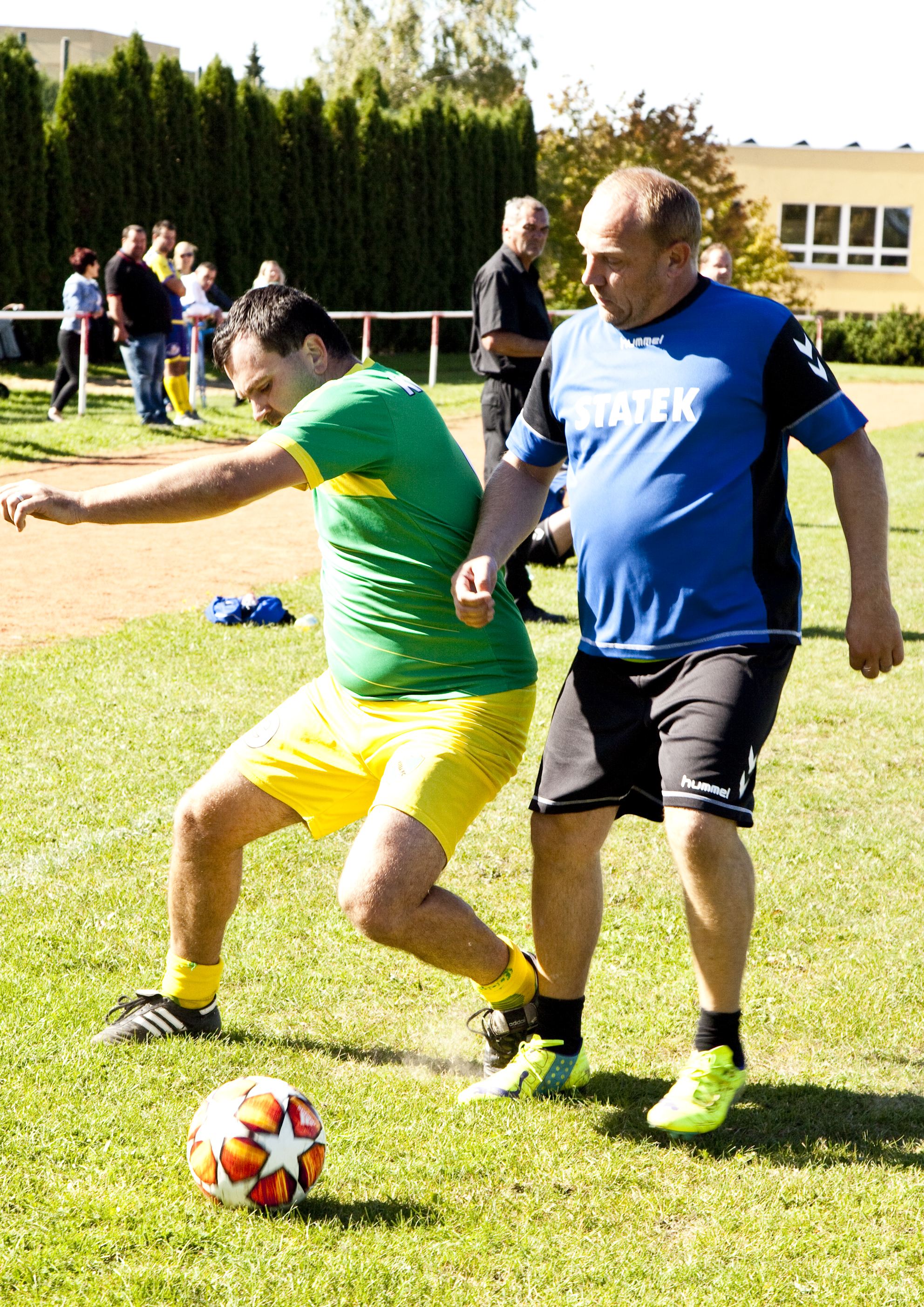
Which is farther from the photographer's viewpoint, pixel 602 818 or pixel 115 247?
pixel 115 247

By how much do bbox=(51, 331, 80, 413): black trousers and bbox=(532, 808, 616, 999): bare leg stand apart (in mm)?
14687

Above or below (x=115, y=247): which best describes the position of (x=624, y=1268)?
below

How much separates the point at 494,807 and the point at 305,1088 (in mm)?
2441

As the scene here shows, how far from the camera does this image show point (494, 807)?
595 cm

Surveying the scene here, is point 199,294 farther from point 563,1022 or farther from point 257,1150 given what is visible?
point 257,1150

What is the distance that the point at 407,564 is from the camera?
3607mm

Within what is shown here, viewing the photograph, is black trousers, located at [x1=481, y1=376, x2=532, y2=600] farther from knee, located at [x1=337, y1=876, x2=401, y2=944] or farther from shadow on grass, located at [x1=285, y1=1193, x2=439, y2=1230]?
shadow on grass, located at [x1=285, y1=1193, x2=439, y2=1230]

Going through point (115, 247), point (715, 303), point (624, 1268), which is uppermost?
point (115, 247)

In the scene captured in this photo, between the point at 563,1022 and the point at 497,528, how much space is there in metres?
1.31

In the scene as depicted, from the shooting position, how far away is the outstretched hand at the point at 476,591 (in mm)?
3359

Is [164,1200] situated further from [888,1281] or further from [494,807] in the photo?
[494,807]

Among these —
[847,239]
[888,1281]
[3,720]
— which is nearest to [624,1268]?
[888,1281]

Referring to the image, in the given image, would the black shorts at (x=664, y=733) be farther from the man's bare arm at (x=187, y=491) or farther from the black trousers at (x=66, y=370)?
the black trousers at (x=66, y=370)

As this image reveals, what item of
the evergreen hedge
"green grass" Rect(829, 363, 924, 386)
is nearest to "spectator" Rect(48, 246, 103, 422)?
the evergreen hedge
